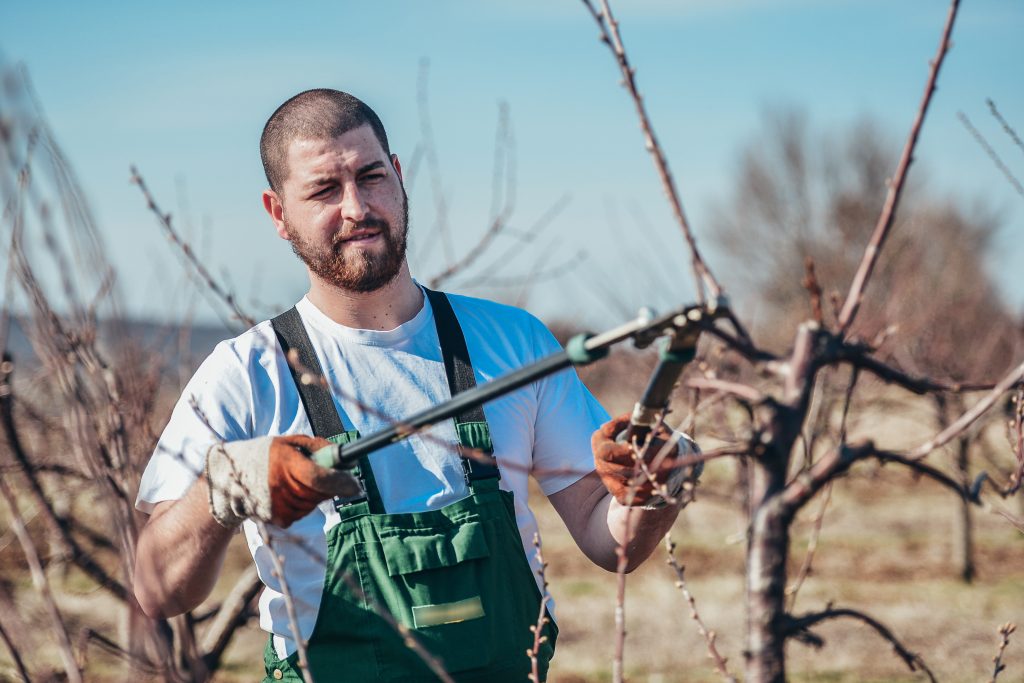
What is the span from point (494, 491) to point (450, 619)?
0.98 feet

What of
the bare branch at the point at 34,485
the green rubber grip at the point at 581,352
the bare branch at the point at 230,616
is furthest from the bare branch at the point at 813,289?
the bare branch at the point at 230,616

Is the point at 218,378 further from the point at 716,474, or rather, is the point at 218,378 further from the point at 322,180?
the point at 716,474

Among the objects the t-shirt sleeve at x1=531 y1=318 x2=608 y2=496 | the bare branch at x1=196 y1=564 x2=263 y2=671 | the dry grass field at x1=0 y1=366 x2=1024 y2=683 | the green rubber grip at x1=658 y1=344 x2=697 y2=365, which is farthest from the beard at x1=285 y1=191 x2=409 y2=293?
the dry grass field at x1=0 y1=366 x2=1024 y2=683

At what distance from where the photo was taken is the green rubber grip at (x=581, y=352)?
165 centimetres

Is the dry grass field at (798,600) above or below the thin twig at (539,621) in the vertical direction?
below

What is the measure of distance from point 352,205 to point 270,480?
2.69 feet

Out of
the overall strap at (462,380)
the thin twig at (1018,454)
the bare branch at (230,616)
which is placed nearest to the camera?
the thin twig at (1018,454)

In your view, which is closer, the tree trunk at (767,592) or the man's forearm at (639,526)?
the tree trunk at (767,592)

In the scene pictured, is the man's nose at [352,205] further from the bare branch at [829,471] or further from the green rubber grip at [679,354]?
the bare branch at [829,471]

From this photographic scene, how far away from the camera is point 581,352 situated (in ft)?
5.42

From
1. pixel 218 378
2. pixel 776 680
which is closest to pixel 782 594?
pixel 776 680

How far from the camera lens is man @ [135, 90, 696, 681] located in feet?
7.13

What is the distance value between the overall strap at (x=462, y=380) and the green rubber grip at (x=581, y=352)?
0.67 meters

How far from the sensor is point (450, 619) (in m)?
2.31
